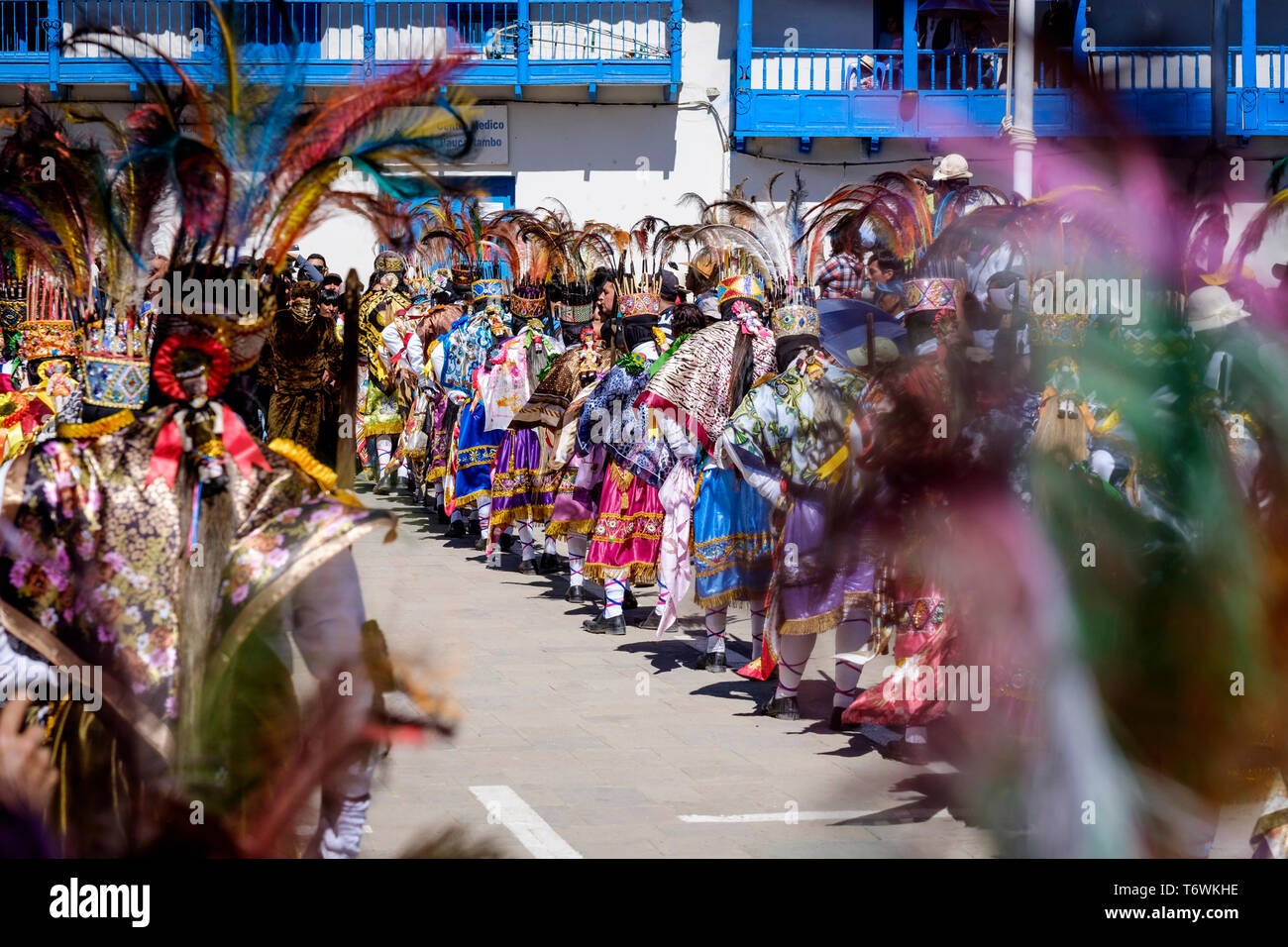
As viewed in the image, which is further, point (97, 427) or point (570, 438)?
point (570, 438)

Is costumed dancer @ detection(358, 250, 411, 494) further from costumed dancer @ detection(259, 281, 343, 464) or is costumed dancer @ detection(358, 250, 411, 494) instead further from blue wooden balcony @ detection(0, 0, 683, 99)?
blue wooden balcony @ detection(0, 0, 683, 99)

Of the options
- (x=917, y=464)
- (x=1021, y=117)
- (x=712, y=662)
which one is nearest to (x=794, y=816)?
(x=917, y=464)

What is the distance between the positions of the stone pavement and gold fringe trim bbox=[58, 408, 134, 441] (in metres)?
0.91

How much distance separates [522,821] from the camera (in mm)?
6273

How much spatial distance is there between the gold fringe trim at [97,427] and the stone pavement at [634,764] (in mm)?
910

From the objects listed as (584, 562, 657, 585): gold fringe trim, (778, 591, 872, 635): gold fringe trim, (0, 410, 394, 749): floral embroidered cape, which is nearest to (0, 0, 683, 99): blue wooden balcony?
(584, 562, 657, 585): gold fringe trim

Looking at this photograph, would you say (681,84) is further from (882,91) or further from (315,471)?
(315,471)

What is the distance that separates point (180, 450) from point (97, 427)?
22cm

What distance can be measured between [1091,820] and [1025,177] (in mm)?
8188

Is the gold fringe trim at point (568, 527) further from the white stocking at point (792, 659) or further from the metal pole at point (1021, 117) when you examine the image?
the metal pole at point (1021, 117)

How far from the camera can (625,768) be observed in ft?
23.3

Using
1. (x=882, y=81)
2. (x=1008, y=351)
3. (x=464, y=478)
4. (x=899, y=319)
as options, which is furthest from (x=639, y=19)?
(x=1008, y=351)

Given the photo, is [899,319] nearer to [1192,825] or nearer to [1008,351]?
[1008,351]

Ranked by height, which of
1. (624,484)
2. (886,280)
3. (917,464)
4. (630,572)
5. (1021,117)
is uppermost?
(1021,117)
